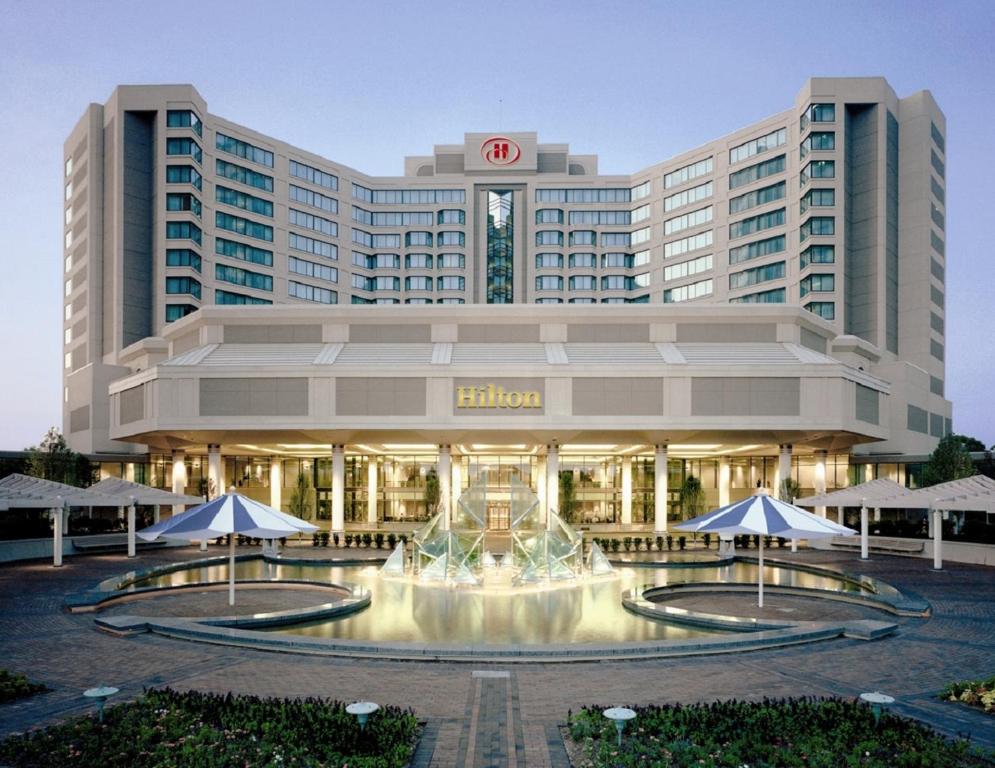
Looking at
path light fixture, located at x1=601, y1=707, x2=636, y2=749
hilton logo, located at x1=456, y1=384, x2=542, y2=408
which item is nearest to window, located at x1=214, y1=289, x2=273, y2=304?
hilton logo, located at x1=456, y1=384, x2=542, y2=408

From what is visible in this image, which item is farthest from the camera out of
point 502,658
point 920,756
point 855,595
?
point 855,595

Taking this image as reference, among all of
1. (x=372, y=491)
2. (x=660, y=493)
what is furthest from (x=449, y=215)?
(x=660, y=493)

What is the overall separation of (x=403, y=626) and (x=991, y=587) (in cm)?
1972

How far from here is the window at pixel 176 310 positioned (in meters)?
74.9

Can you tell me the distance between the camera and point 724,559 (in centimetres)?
3491

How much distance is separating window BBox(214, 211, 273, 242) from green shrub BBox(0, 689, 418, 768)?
76.8 m

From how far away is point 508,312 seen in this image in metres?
51.1

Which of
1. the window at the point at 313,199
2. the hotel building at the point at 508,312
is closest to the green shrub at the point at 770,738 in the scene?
the hotel building at the point at 508,312

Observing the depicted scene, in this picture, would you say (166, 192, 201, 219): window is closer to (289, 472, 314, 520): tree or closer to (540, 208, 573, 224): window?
(289, 472, 314, 520): tree

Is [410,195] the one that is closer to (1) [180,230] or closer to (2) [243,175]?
(2) [243,175]

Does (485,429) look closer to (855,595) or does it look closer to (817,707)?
(855,595)

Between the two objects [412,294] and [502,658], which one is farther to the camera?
[412,294]

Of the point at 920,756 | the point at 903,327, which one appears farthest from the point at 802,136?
the point at 920,756

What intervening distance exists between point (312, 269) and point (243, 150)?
14.9 meters
